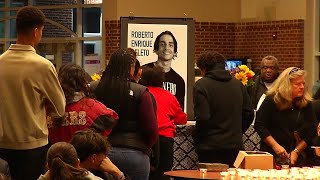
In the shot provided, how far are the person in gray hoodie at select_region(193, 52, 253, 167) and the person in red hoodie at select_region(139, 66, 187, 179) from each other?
11.4 inches

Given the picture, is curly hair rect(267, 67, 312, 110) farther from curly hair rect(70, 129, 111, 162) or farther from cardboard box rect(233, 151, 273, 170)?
curly hair rect(70, 129, 111, 162)

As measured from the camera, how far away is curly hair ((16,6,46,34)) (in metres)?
4.69

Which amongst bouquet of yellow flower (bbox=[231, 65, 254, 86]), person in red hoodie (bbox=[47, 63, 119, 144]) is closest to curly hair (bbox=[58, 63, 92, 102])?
person in red hoodie (bbox=[47, 63, 119, 144])

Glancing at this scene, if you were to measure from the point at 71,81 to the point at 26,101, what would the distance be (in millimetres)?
583

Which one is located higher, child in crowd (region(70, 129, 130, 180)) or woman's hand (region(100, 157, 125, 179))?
child in crowd (region(70, 129, 130, 180))

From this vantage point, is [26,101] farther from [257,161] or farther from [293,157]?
[293,157]

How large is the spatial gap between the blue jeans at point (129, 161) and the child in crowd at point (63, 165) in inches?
54.3

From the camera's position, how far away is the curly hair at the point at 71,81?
5.20 m

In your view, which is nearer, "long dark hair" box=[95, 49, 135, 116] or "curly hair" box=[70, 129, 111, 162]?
"curly hair" box=[70, 129, 111, 162]

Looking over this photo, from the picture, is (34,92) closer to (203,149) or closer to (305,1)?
(203,149)

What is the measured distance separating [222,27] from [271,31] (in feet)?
4.35

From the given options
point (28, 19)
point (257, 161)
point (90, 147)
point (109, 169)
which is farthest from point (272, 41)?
point (90, 147)

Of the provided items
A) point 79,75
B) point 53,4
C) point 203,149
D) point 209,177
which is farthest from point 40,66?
point 53,4

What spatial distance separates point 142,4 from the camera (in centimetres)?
1630
